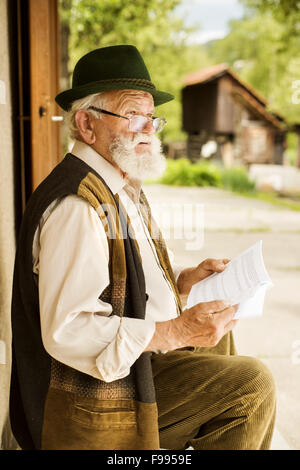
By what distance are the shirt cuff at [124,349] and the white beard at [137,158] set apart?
0.54 metres

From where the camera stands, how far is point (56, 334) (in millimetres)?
1299

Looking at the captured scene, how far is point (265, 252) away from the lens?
7133 mm

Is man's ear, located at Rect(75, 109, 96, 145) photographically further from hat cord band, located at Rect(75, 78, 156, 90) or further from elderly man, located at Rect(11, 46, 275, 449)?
Answer: hat cord band, located at Rect(75, 78, 156, 90)

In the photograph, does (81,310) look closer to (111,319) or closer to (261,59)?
(111,319)

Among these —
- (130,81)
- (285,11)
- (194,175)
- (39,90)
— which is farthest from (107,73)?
(194,175)

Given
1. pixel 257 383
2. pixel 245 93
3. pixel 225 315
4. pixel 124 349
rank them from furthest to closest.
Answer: pixel 245 93
pixel 257 383
pixel 225 315
pixel 124 349

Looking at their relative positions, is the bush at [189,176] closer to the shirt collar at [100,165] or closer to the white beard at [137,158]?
the white beard at [137,158]

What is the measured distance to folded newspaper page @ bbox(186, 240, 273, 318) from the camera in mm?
1450

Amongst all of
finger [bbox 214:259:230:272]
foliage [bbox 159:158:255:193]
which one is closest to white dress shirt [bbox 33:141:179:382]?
finger [bbox 214:259:230:272]

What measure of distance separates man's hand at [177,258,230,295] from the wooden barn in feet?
80.9

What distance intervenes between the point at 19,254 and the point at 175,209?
34.1 feet

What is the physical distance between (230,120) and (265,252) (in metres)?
20.5
